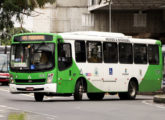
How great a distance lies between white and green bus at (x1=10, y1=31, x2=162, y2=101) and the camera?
27078 mm

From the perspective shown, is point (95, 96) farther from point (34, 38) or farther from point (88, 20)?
point (88, 20)

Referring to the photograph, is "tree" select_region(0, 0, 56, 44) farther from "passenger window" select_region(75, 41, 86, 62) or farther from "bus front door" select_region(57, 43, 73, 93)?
"bus front door" select_region(57, 43, 73, 93)

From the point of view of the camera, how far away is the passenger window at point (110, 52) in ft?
98.1

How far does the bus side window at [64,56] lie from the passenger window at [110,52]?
100 inches

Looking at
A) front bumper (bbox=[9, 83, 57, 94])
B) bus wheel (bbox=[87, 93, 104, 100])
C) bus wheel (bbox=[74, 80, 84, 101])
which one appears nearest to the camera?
front bumper (bbox=[9, 83, 57, 94])

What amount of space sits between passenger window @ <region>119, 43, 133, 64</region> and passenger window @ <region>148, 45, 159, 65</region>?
1.49 m

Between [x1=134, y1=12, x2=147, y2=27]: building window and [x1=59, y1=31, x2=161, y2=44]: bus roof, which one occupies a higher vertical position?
[x1=134, y1=12, x2=147, y2=27]: building window

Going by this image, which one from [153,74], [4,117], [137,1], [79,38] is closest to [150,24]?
[137,1]

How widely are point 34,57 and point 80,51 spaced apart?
2.02m

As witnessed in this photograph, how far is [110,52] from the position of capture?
3017 centimetres

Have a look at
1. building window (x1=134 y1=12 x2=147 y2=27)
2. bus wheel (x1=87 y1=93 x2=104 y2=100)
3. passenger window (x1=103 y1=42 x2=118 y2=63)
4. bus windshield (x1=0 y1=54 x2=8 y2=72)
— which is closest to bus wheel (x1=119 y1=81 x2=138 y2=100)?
bus wheel (x1=87 y1=93 x2=104 y2=100)

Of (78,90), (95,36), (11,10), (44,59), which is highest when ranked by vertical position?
(11,10)

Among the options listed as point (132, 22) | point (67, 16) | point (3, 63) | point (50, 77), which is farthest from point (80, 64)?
point (67, 16)

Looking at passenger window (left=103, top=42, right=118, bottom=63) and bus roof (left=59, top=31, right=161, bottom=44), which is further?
passenger window (left=103, top=42, right=118, bottom=63)
